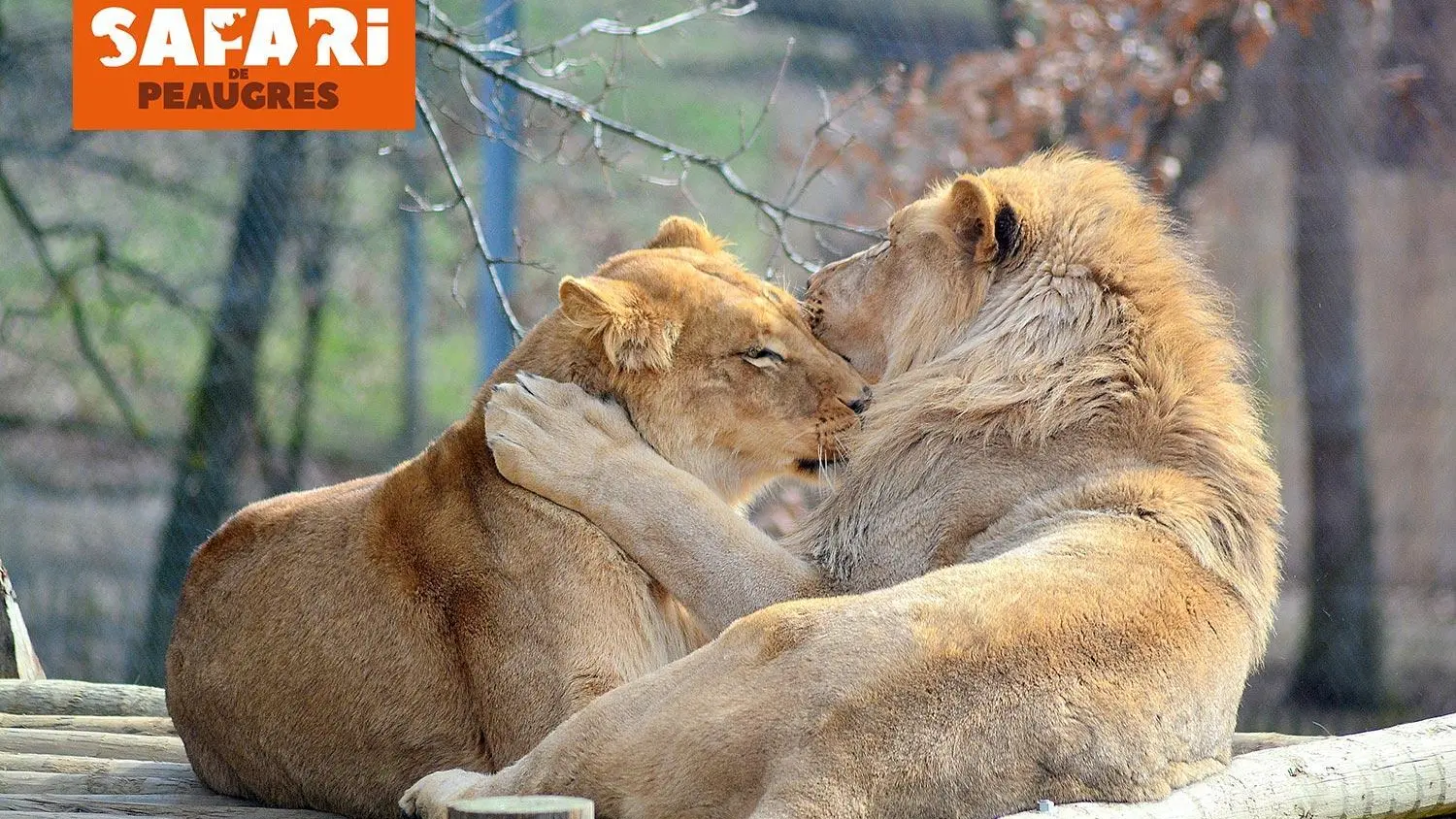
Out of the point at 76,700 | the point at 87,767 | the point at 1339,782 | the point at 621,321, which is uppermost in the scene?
the point at 621,321

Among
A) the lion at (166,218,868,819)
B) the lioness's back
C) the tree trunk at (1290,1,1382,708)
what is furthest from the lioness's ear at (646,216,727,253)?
the tree trunk at (1290,1,1382,708)

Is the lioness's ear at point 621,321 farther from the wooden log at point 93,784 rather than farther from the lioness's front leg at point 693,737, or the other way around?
the wooden log at point 93,784

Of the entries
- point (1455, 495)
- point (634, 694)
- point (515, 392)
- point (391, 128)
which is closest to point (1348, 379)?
point (1455, 495)

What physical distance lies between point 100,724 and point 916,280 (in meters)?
2.71

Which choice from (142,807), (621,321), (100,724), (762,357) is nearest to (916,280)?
(762,357)

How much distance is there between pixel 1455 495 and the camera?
8.11 meters

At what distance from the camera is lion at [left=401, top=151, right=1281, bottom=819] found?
251 centimetres

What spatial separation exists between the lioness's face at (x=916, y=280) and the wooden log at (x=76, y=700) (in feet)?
8.17

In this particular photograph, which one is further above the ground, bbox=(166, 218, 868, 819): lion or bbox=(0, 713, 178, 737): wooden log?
bbox=(166, 218, 868, 819): lion

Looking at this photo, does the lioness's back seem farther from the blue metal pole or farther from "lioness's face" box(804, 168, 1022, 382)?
the blue metal pole

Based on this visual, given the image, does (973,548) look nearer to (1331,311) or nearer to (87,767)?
(87,767)

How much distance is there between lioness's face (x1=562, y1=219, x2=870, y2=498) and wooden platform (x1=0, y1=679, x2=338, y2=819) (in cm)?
110

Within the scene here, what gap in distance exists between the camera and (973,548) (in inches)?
127

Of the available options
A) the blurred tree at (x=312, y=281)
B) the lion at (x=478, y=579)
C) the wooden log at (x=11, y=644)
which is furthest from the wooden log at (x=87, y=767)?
the blurred tree at (x=312, y=281)
